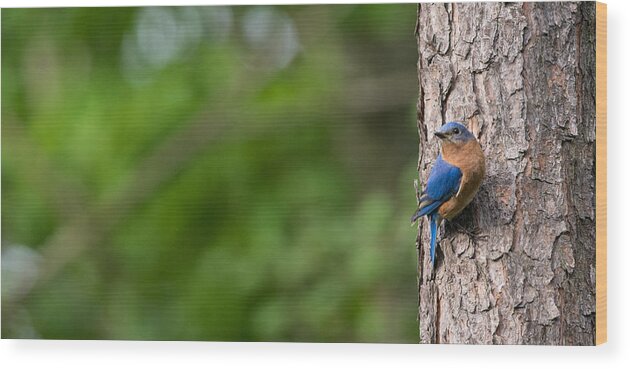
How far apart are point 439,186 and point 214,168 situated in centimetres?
69

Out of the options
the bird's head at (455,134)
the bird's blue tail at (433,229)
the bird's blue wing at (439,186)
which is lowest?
the bird's blue tail at (433,229)

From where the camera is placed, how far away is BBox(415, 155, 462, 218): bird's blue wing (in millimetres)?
2439

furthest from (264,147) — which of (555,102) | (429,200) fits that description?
(555,102)

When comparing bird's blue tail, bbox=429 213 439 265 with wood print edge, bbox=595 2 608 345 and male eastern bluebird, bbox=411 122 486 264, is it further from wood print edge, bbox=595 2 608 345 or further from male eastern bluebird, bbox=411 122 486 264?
wood print edge, bbox=595 2 608 345

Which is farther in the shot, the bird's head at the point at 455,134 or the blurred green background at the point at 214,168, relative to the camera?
the blurred green background at the point at 214,168

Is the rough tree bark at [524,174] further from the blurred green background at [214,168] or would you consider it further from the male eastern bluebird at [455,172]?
the blurred green background at [214,168]

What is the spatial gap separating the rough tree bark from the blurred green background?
20 cm

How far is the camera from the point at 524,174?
2447 millimetres

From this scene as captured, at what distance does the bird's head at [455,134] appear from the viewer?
2.45 m

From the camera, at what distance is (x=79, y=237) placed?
2725 millimetres

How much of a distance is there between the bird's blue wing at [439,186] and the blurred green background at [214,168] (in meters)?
0.13

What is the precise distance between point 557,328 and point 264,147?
0.94 metres

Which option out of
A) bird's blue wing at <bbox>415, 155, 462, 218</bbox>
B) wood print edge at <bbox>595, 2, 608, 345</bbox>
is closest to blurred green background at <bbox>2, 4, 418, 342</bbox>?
bird's blue wing at <bbox>415, 155, 462, 218</bbox>

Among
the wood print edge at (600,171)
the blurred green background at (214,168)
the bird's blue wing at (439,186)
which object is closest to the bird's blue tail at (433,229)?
the bird's blue wing at (439,186)
